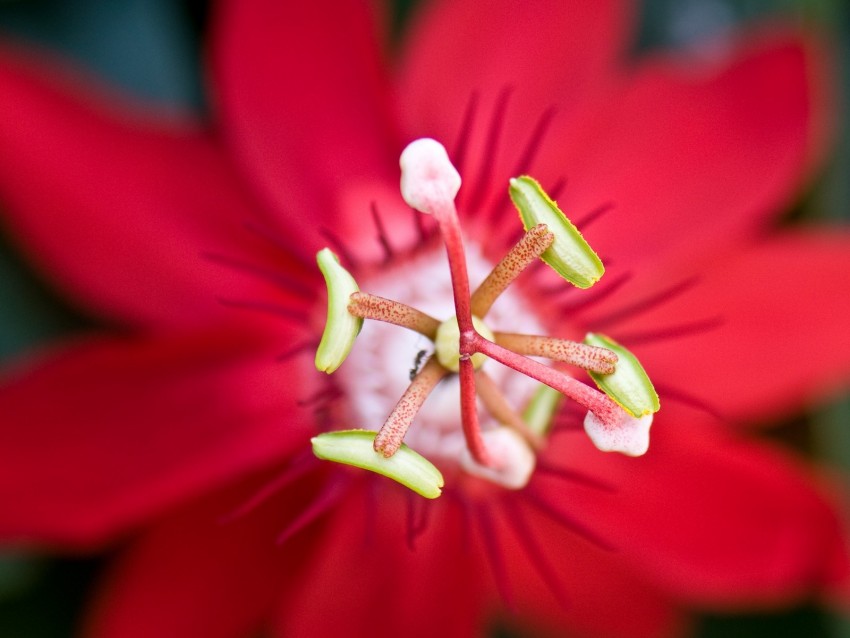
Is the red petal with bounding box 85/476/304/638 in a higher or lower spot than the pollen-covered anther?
lower

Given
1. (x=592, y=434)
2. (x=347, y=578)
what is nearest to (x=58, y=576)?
(x=347, y=578)

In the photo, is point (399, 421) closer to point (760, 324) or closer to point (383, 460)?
point (383, 460)

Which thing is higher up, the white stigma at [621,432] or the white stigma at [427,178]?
the white stigma at [427,178]

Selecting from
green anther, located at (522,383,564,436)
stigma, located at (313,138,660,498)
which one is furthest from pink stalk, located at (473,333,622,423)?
green anther, located at (522,383,564,436)

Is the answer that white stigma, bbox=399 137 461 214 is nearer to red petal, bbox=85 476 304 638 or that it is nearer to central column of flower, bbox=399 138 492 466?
central column of flower, bbox=399 138 492 466

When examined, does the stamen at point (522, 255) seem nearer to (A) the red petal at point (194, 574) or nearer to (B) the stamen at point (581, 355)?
(B) the stamen at point (581, 355)

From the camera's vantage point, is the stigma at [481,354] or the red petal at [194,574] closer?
the stigma at [481,354]

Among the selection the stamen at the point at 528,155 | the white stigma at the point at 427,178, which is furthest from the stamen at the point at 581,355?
the stamen at the point at 528,155
